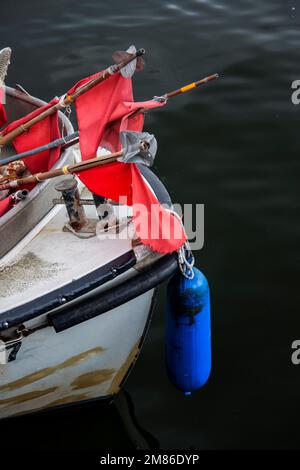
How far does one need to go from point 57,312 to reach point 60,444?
4.66ft

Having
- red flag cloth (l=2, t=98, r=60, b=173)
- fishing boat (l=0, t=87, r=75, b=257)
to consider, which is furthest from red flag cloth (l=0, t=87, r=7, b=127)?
fishing boat (l=0, t=87, r=75, b=257)

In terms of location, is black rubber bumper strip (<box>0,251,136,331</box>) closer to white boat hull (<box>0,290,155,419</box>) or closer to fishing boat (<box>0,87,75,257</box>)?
white boat hull (<box>0,290,155,419</box>)

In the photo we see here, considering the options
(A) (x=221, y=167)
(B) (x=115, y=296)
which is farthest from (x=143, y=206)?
(A) (x=221, y=167)

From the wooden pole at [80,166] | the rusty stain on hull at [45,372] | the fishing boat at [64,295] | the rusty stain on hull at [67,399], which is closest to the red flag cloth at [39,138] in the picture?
the fishing boat at [64,295]

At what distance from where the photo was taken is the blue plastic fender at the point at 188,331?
353 cm

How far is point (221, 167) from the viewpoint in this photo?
6.25m

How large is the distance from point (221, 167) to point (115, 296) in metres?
3.17

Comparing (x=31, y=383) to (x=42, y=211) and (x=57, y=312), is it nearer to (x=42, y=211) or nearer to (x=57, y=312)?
(x=57, y=312)

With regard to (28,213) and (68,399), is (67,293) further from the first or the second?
(68,399)

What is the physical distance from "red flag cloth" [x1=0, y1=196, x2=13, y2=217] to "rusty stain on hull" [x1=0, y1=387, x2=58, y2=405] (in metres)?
1.12

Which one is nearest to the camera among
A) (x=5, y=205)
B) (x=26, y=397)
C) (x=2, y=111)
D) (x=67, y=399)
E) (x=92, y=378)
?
(x=5, y=205)

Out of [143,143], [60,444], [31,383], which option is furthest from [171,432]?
[143,143]

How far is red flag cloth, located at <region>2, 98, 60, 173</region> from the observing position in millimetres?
3842

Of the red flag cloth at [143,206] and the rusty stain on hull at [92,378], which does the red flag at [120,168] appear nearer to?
the red flag cloth at [143,206]
